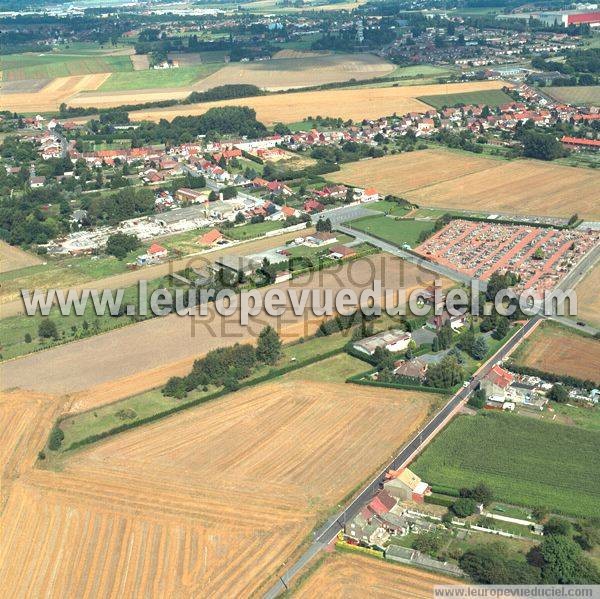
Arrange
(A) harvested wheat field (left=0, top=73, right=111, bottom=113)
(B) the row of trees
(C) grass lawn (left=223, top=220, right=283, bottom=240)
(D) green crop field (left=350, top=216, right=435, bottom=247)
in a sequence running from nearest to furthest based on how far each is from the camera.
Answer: (B) the row of trees
(D) green crop field (left=350, top=216, right=435, bottom=247)
(C) grass lawn (left=223, top=220, right=283, bottom=240)
(A) harvested wheat field (left=0, top=73, right=111, bottom=113)

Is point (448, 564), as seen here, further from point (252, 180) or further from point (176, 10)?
point (176, 10)

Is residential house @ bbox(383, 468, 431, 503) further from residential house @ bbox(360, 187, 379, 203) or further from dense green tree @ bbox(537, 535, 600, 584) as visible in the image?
residential house @ bbox(360, 187, 379, 203)

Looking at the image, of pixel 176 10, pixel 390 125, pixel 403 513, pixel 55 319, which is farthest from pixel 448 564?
pixel 176 10

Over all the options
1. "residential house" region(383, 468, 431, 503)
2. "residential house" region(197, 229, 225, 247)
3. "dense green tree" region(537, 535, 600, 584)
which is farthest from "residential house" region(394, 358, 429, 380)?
"residential house" region(197, 229, 225, 247)

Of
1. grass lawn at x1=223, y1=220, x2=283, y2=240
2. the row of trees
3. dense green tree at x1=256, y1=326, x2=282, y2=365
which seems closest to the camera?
the row of trees

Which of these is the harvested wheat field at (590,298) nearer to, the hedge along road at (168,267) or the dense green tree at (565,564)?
the hedge along road at (168,267)

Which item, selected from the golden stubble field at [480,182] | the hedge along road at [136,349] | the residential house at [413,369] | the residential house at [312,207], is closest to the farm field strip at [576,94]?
the golden stubble field at [480,182]
